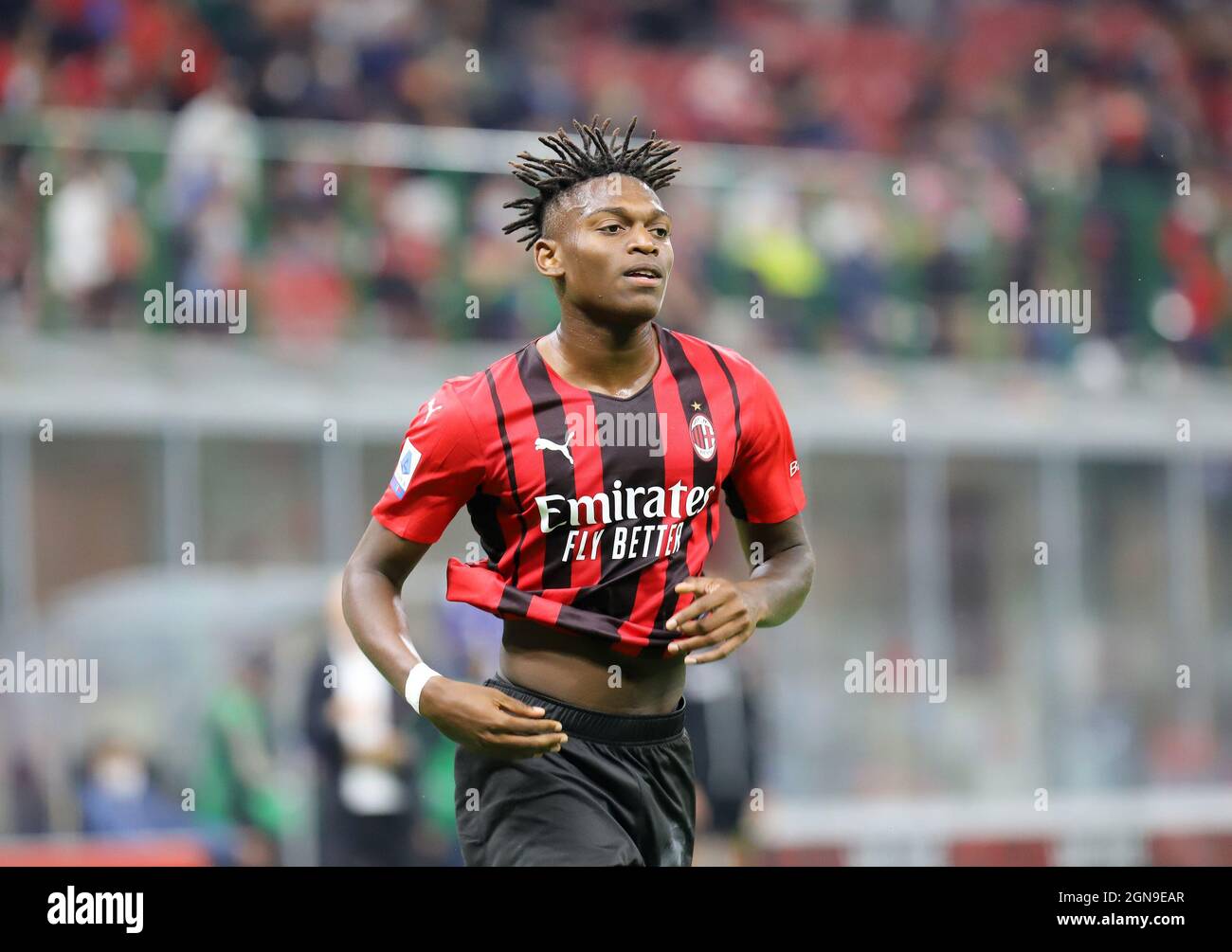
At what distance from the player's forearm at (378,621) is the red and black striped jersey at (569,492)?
0.14 meters

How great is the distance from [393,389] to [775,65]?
597cm

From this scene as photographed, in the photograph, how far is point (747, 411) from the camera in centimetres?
437

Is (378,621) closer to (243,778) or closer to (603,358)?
(603,358)

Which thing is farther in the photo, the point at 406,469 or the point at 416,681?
the point at 406,469

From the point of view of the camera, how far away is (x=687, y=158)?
441 inches

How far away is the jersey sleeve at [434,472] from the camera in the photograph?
4.14 metres

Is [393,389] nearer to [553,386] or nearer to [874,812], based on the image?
[874,812]

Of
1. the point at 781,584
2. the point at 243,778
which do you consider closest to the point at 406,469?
the point at 781,584

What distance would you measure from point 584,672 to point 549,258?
107 centimetres
